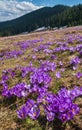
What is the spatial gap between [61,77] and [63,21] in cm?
15357

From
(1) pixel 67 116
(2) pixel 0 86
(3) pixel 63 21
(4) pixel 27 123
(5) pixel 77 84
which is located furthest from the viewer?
(3) pixel 63 21

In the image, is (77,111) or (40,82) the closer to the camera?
(77,111)

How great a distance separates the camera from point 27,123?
17.2ft

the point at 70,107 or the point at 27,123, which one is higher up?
the point at 70,107

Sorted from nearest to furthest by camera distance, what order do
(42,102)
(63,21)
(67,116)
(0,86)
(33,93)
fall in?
(67,116) < (42,102) < (33,93) < (0,86) < (63,21)

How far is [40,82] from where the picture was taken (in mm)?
7508

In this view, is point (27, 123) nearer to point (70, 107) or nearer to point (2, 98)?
point (70, 107)

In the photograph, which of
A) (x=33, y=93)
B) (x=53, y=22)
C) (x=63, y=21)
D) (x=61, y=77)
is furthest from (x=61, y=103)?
(x=53, y=22)

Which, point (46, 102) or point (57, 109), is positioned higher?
point (57, 109)

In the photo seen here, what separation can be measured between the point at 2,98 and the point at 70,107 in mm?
2833

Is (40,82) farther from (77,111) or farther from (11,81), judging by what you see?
(77,111)

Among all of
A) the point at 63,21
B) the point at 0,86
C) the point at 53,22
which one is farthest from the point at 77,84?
the point at 53,22

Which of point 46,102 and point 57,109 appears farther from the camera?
point 46,102

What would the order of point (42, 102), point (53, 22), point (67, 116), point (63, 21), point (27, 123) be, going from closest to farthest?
point (67, 116) → point (27, 123) → point (42, 102) → point (63, 21) → point (53, 22)
